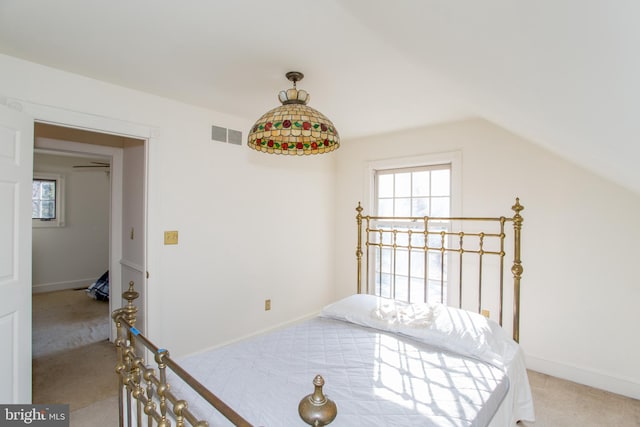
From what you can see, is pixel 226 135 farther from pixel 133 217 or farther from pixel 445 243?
pixel 445 243

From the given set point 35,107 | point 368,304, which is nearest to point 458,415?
point 368,304

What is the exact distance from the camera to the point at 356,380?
157 centimetres

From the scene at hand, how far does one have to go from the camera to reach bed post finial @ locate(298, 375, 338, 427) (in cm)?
80

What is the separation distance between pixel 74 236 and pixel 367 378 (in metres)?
6.09

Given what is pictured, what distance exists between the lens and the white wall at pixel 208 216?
2.28 m

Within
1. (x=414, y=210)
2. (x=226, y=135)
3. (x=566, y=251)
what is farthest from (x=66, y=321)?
(x=566, y=251)

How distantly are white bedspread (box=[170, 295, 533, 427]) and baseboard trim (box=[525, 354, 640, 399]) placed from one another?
3.45ft

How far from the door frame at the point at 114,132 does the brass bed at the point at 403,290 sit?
2.91 feet

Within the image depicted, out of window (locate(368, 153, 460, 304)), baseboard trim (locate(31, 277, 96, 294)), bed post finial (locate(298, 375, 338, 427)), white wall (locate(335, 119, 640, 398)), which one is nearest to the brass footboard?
bed post finial (locate(298, 375, 338, 427))

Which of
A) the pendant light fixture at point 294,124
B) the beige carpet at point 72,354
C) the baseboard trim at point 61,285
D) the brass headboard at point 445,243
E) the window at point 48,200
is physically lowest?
the beige carpet at point 72,354

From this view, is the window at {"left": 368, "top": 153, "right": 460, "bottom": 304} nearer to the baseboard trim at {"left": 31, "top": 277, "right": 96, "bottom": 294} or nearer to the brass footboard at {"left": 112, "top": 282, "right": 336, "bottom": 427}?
the brass footboard at {"left": 112, "top": 282, "right": 336, "bottom": 427}

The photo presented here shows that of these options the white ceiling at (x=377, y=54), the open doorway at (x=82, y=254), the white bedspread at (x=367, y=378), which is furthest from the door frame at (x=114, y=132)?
the white bedspread at (x=367, y=378)

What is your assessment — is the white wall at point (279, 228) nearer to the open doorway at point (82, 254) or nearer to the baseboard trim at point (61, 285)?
the open doorway at point (82, 254)

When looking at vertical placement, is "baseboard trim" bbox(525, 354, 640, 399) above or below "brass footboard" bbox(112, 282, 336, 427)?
below
